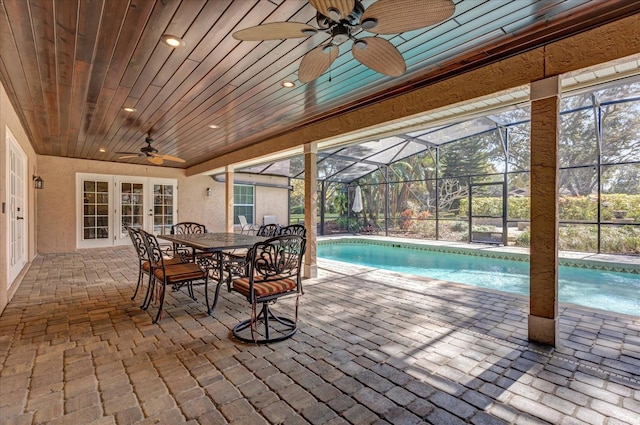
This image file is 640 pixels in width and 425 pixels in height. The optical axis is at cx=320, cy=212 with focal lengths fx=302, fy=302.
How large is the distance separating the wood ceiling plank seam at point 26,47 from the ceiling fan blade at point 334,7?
6.55ft

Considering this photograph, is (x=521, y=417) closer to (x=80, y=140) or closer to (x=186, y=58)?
(x=186, y=58)

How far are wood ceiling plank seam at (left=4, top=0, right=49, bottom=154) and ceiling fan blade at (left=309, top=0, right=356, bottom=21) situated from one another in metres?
2.00

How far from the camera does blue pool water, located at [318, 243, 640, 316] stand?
482 cm

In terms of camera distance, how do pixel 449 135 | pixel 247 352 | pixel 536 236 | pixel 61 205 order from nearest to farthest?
pixel 247 352
pixel 536 236
pixel 61 205
pixel 449 135

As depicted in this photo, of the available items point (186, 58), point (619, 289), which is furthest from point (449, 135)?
point (186, 58)

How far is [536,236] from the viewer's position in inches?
103

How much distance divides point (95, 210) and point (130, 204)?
829 mm

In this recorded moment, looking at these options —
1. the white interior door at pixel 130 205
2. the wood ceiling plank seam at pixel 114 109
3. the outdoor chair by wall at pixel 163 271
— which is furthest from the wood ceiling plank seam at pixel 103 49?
the white interior door at pixel 130 205

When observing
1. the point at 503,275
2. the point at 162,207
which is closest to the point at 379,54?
the point at 503,275

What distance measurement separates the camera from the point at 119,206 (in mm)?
8547

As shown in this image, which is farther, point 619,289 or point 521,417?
point 619,289

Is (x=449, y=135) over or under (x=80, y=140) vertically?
over

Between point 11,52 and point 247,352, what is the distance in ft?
10.6

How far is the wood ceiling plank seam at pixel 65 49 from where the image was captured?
2041 mm
